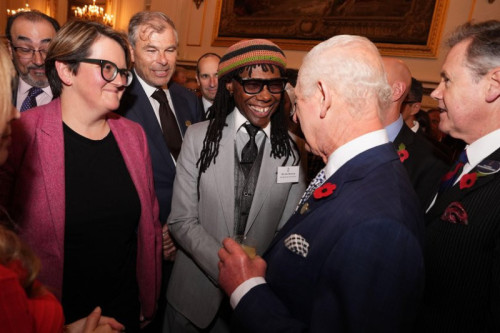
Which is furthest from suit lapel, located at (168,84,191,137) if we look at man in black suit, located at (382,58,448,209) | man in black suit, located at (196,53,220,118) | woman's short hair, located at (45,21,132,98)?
man in black suit, located at (196,53,220,118)

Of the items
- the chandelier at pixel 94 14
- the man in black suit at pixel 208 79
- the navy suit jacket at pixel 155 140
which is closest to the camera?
the navy suit jacket at pixel 155 140

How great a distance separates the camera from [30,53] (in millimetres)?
2475

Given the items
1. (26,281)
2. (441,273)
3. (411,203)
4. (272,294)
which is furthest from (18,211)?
(441,273)

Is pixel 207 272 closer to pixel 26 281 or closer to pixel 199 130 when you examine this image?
pixel 199 130

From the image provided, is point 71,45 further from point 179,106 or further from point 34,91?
point 34,91

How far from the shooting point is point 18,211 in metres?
1.45

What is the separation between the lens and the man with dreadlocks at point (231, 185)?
5.94 feet

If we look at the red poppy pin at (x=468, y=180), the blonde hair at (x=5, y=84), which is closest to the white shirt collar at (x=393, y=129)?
the red poppy pin at (x=468, y=180)

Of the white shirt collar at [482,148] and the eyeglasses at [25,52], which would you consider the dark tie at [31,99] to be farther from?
the white shirt collar at [482,148]

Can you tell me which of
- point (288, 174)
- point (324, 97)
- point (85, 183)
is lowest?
point (85, 183)

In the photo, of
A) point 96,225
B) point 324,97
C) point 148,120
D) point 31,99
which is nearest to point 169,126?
point 148,120

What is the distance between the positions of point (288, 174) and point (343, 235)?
102 centimetres

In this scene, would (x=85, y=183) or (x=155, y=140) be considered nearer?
(x=85, y=183)

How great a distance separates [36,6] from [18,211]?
43.8 ft
